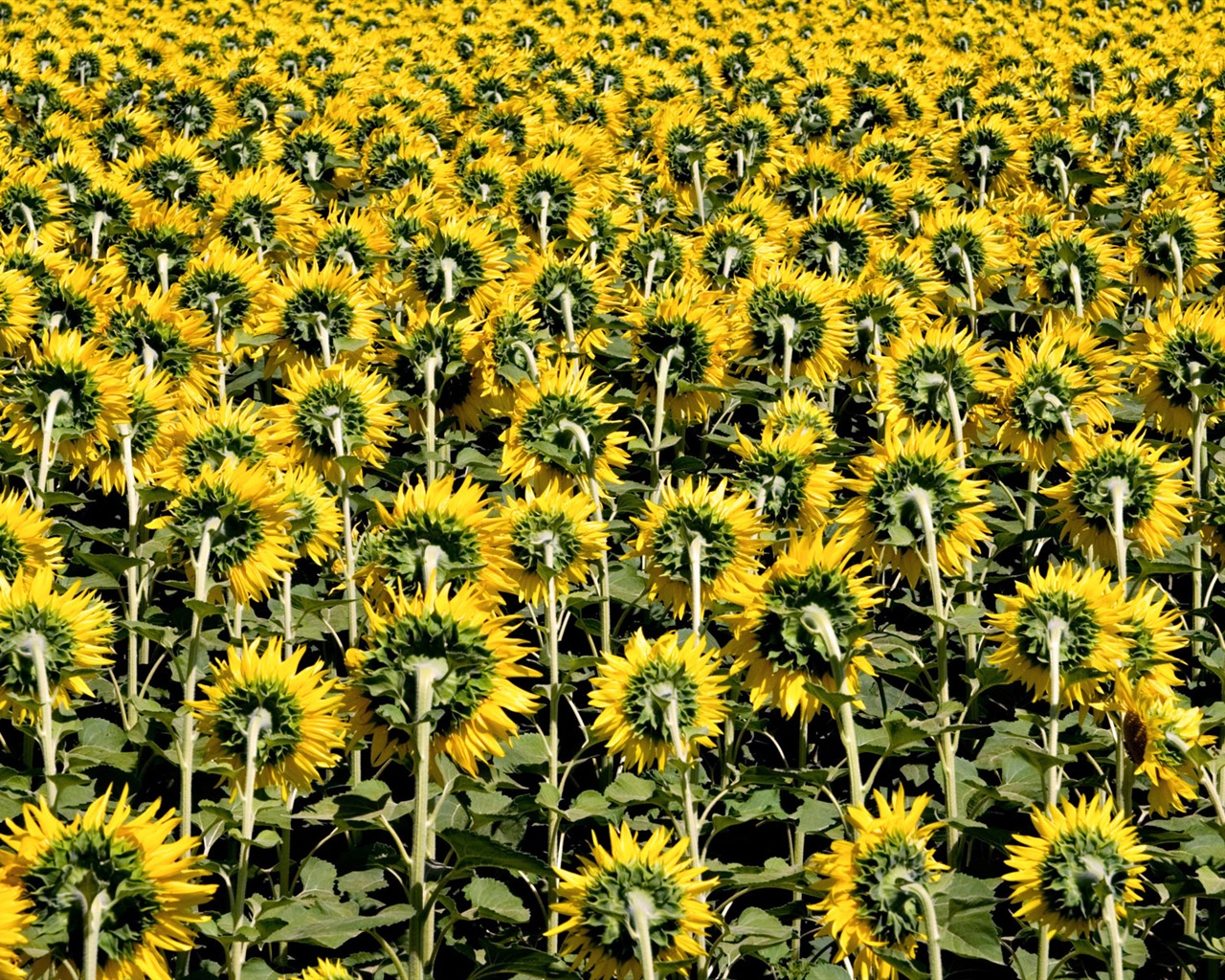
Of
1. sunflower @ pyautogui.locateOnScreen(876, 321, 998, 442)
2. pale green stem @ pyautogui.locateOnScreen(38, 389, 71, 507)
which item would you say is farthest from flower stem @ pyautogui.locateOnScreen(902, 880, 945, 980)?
pale green stem @ pyautogui.locateOnScreen(38, 389, 71, 507)

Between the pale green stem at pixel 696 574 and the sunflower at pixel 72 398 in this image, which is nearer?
the pale green stem at pixel 696 574

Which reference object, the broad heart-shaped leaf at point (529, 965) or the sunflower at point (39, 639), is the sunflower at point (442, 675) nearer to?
the broad heart-shaped leaf at point (529, 965)

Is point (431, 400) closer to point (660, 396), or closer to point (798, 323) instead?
point (660, 396)

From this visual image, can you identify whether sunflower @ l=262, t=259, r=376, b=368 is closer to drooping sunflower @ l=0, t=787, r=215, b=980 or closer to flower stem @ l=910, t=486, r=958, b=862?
flower stem @ l=910, t=486, r=958, b=862

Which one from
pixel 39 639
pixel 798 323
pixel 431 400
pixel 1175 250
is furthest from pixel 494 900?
pixel 1175 250

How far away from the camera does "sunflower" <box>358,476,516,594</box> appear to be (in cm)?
309

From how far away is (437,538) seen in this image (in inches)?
123

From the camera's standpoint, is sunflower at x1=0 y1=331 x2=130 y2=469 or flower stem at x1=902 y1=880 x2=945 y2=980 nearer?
flower stem at x1=902 y1=880 x2=945 y2=980

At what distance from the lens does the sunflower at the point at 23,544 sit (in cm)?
330

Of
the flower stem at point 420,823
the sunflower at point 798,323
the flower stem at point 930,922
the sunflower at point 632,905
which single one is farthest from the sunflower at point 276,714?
the sunflower at point 798,323

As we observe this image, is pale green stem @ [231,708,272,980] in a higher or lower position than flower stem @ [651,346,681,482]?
lower

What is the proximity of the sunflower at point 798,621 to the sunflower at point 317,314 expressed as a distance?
7.23ft

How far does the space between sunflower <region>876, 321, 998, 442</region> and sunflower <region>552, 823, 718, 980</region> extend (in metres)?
2.03

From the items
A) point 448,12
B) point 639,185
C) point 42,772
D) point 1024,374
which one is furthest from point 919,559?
→ point 448,12
